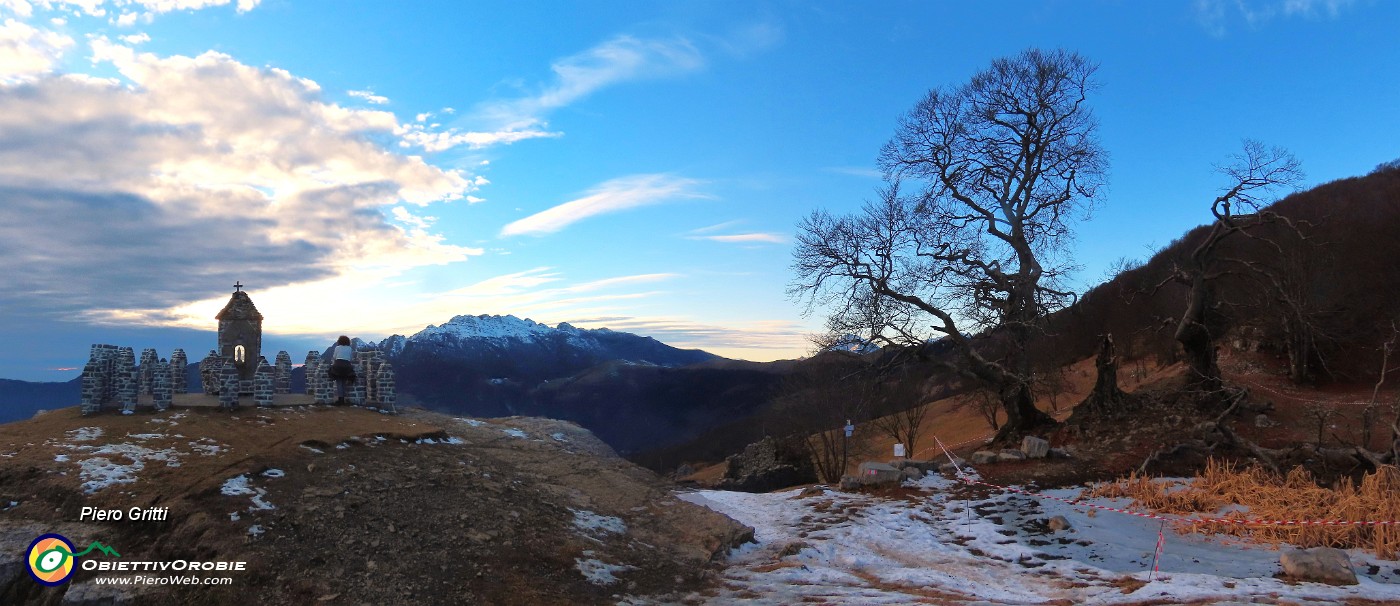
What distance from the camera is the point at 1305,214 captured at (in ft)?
145

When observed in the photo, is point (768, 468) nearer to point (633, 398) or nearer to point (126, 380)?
point (126, 380)

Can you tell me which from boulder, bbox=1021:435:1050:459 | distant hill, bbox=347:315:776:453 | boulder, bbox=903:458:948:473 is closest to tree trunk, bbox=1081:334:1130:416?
boulder, bbox=1021:435:1050:459

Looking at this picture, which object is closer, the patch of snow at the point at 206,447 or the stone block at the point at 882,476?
the patch of snow at the point at 206,447

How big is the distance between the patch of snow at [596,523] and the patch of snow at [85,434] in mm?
7735

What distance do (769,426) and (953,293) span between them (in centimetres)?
2306

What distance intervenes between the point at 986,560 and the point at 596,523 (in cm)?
609

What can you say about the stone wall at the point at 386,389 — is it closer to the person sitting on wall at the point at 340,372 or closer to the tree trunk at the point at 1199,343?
the person sitting on wall at the point at 340,372

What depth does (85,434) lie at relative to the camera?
11.6m

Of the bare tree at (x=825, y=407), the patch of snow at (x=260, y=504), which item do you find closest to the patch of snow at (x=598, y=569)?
the patch of snow at (x=260, y=504)

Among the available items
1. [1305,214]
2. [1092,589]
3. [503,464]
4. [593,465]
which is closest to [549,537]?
[503,464]

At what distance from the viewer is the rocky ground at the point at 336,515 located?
27.1 feet

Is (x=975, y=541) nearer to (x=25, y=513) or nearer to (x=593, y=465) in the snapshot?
(x=593, y=465)

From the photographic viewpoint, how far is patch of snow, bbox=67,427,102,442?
11.4 meters

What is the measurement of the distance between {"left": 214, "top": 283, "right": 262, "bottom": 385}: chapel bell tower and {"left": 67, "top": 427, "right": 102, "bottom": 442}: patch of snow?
11.2m
